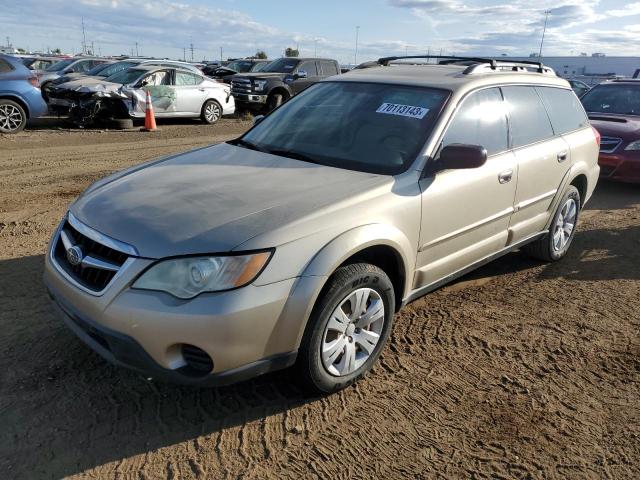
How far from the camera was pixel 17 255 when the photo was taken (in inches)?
191

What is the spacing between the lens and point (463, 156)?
10.8 feet

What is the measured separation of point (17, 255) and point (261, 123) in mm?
2497

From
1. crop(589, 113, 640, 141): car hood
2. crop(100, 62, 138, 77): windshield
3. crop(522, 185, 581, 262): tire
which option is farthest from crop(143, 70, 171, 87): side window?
crop(522, 185, 581, 262): tire

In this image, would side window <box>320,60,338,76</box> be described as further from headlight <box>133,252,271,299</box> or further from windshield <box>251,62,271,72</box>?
headlight <box>133,252,271,299</box>

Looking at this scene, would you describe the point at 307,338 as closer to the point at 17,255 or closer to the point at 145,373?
the point at 145,373

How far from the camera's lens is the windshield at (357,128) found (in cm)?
353

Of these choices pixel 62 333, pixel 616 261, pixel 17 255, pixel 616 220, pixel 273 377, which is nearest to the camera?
pixel 273 377

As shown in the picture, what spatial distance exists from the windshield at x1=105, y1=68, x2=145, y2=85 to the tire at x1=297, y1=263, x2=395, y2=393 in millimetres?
12090

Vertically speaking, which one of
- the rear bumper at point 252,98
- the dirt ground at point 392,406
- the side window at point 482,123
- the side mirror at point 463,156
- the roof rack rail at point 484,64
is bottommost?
the dirt ground at point 392,406

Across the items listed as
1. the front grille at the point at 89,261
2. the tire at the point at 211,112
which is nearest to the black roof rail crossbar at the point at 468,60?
the front grille at the point at 89,261

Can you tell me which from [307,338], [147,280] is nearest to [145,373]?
[147,280]

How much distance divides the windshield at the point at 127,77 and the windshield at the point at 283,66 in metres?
5.37

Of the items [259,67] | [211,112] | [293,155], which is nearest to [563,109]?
[293,155]

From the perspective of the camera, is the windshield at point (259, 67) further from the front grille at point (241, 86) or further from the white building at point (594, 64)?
the white building at point (594, 64)
